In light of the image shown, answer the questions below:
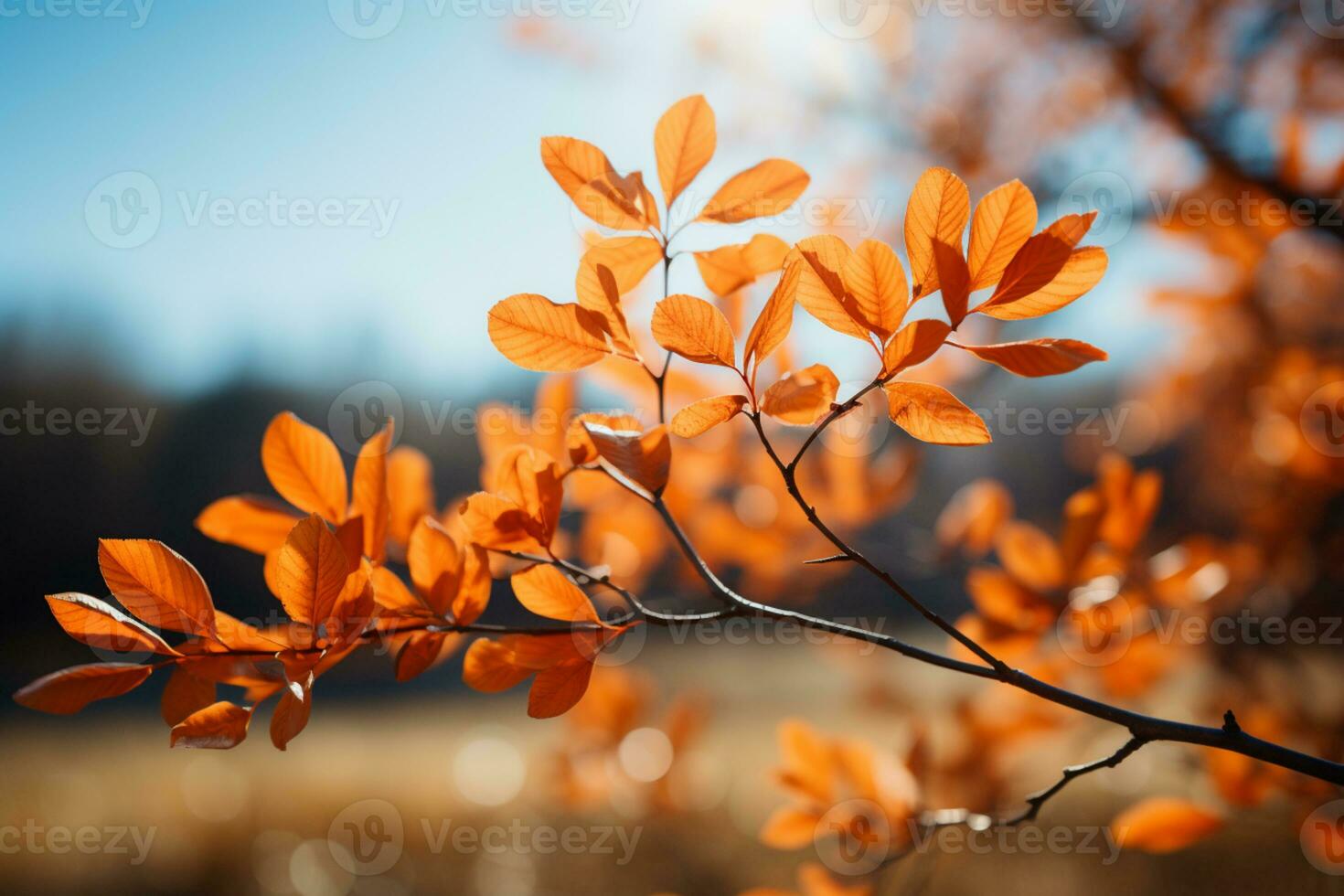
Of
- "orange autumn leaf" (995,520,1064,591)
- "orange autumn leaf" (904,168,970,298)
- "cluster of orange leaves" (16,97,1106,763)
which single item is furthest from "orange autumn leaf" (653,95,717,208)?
"orange autumn leaf" (995,520,1064,591)

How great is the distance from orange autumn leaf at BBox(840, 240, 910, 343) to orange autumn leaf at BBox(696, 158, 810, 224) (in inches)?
2.7

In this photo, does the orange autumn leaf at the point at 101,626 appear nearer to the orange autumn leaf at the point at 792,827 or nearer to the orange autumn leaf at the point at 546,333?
the orange autumn leaf at the point at 546,333

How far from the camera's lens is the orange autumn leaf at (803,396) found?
26 cm

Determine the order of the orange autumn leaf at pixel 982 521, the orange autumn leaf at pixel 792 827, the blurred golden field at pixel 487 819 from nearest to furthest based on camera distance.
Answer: the orange autumn leaf at pixel 792 827 < the orange autumn leaf at pixel 982 521 < the blurred golden field at pixel 487 819

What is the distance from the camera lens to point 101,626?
25 cm

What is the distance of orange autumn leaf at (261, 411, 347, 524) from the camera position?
0.34 metres

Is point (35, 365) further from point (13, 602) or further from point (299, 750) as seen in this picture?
point (299, 750)

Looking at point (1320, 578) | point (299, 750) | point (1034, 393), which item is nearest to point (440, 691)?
point (299, 750)

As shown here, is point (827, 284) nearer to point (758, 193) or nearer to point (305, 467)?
point (758, 193)

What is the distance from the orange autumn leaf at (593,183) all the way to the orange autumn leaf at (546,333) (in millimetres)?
48

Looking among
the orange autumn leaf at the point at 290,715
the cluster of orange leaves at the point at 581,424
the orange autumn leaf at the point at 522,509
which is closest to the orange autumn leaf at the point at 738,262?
the cluster of orange leaves at the point at 581,424

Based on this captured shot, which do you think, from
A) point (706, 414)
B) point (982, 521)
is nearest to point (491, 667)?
point (706, 414)

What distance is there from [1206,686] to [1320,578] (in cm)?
64

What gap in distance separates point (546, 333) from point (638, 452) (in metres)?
0.06
